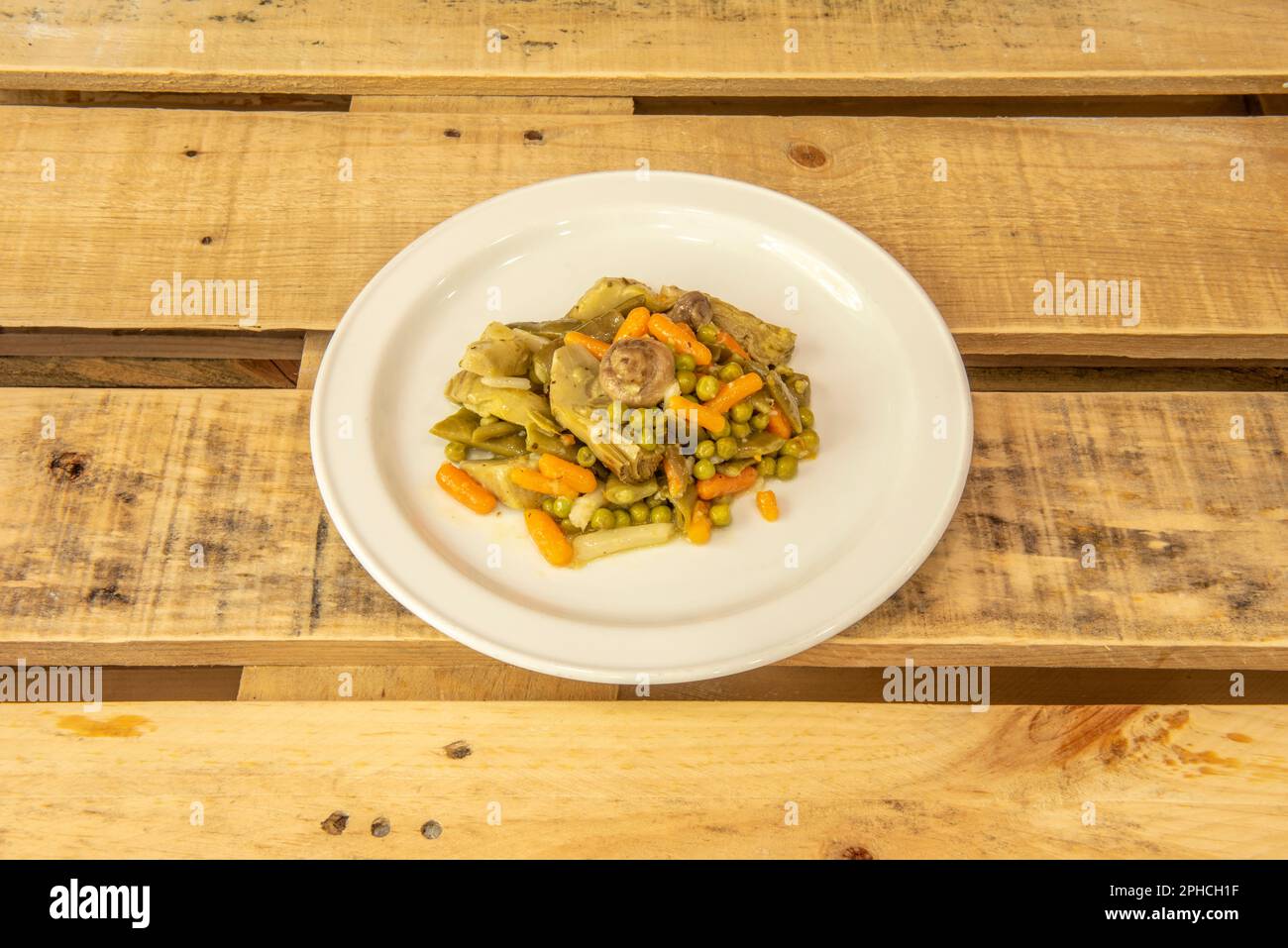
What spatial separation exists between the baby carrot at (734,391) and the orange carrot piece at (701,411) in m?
0.02

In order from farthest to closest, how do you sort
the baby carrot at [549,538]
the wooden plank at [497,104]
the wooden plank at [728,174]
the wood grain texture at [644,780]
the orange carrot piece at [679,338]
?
the wooden plank at [497,104] < the wooden plank at [728,174] < the orange carrot piece at [679,338] < the baby carrot at [549,538] < the wood grain texture at [644,780]

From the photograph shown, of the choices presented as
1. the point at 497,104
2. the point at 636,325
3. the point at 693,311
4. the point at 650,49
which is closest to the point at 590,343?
the point at 636,325

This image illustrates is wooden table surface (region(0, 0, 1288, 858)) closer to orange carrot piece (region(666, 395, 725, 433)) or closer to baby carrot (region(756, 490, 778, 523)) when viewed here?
baby carrot (region(756, 490, 778, 523))

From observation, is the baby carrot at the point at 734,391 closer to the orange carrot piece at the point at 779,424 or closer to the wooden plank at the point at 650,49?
the orange carrot piece at the point at 779,424

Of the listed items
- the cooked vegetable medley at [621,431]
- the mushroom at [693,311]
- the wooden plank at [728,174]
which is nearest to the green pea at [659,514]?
the cooked vegetable medley at [621,431]

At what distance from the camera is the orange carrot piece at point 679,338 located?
1.88 metres

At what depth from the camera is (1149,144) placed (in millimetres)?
2512

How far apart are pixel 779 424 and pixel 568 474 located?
0.38 meters

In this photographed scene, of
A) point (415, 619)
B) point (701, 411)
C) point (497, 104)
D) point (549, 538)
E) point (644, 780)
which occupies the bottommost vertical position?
point (644, 780)

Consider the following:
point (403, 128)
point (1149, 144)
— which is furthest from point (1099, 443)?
point (403, 128)

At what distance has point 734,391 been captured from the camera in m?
1.85

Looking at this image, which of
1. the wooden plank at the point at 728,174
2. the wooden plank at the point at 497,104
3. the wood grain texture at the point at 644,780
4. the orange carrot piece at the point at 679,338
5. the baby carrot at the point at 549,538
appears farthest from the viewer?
the wooden plank at the point at 497,104

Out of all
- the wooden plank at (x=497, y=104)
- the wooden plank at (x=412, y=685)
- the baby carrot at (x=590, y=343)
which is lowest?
the wooden plank at (x=412, y=685)

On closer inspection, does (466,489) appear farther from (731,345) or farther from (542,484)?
(731,345)
